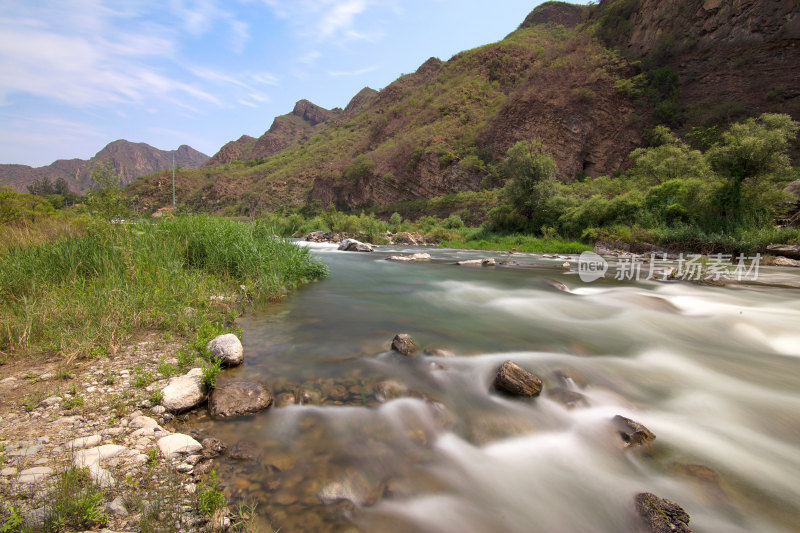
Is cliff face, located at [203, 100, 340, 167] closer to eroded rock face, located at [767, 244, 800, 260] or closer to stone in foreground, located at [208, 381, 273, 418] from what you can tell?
eroded rock face, located at [767, 244, 800, 260]

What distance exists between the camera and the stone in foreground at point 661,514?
2.51 meters

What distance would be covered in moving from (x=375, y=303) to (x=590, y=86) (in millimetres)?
52281

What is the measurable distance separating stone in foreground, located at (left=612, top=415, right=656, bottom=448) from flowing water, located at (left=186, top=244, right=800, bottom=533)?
0.31 ft

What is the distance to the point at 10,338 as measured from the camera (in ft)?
13.7

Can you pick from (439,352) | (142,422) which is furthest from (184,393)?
(439,352)

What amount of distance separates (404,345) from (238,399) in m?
2.54

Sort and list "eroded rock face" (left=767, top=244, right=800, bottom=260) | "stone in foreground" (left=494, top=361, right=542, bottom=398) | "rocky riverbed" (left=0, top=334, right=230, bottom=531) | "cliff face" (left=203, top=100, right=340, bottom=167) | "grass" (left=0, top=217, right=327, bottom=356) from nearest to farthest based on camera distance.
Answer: "rocky riverbed" (left=0, top=334, right=230, bottom=531) → "stone in foreground" (left=494, top=361, right=542, bottom=398) → "grass" (left=0, top=217, right=327, bottom=356) → "eroded rock face" (left=767, top=244, right=800, bottom=260) → "cliff face" (left=203, top=100, right=340, bottom=167)

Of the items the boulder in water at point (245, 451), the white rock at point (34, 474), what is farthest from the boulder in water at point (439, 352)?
the white rock at point (34, 474)

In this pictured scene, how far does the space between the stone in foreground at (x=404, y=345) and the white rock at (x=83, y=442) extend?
A: 366 cm

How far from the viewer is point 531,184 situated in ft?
90.3

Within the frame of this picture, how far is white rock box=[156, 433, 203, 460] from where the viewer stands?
2.88m

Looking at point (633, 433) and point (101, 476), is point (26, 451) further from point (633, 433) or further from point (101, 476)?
point (633, 433)

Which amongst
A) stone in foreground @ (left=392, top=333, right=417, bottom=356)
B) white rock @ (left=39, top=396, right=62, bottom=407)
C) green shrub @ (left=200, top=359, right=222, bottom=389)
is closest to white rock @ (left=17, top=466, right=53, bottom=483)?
white rock @ (left=39, top=396, right=62, bottom=407)

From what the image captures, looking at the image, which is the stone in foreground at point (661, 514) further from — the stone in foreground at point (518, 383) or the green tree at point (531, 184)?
the green tree at point (531, 184)
